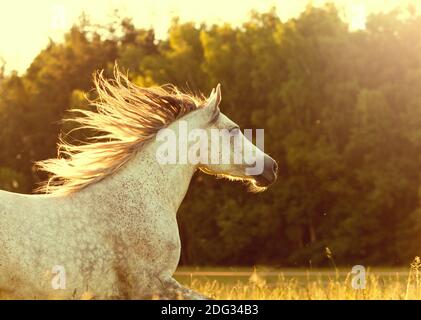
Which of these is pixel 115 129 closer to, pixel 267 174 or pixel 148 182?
pixel 148 182

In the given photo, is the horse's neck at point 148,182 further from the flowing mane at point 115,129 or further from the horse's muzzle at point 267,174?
the horse's muzzle at point 267,174

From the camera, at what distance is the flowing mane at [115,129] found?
9.02 m

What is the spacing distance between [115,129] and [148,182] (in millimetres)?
778

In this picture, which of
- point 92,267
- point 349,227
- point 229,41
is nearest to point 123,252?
point 92,267

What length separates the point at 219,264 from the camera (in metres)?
53.7

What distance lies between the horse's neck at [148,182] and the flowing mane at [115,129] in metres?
0.12

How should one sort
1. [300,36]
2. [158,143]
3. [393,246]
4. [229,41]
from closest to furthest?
[158,143]
[393,246]
[300,36]
[229,41]

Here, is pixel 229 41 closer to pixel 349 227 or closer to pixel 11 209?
pixel 349 227

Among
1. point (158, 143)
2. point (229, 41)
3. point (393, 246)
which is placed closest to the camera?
point (158, 143)

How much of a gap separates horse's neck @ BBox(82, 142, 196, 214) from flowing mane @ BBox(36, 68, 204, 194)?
0.12m

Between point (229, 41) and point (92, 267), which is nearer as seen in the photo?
point (92, 267)

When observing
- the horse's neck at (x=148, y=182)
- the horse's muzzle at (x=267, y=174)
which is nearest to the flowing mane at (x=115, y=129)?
the horse's neck at (x=148, y=182)

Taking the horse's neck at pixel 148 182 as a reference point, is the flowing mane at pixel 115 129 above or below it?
above

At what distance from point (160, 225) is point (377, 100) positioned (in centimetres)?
4440
